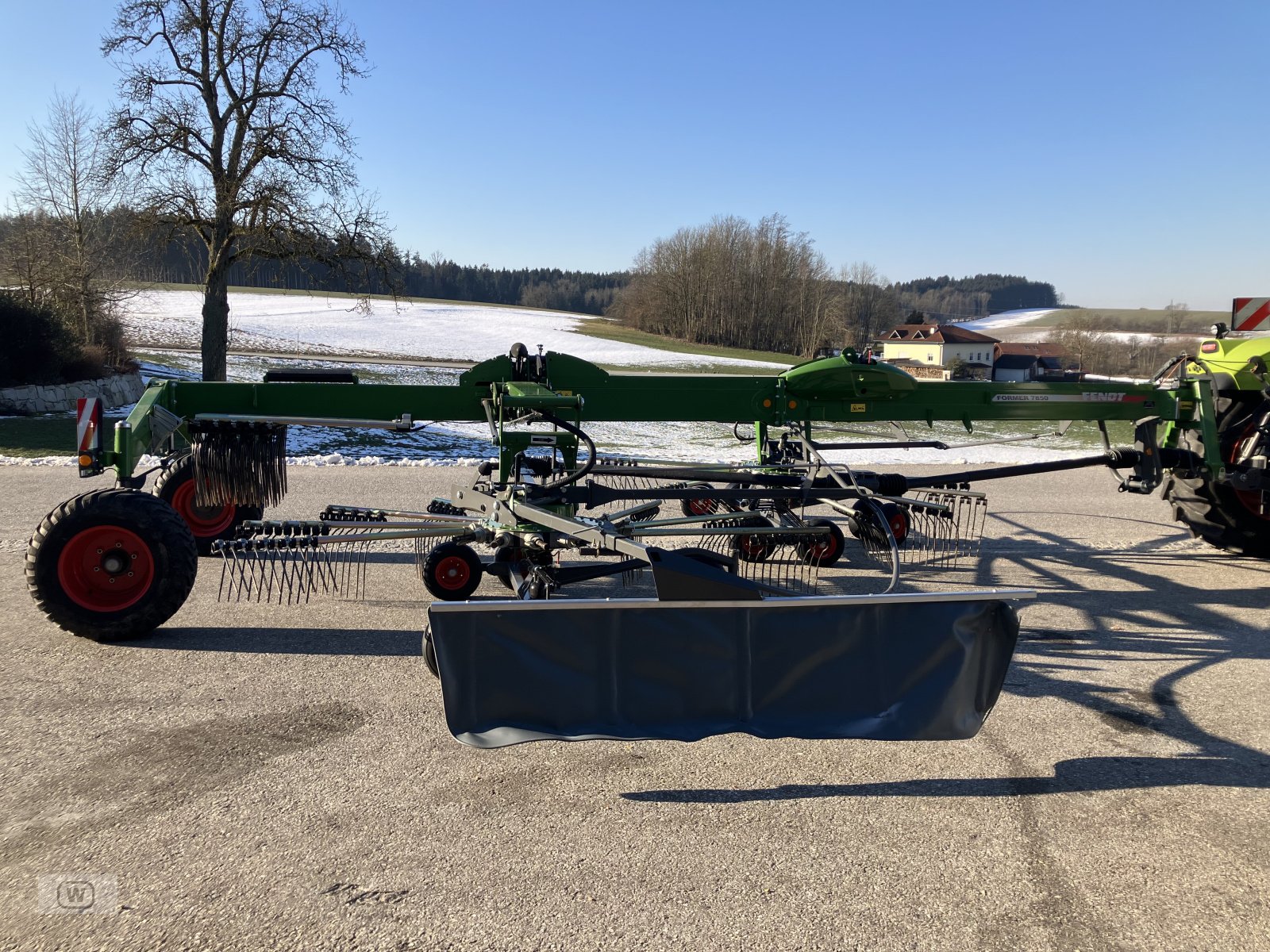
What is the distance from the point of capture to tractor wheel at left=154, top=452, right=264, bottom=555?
6.75 m

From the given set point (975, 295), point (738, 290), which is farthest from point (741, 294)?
point (975, 295)

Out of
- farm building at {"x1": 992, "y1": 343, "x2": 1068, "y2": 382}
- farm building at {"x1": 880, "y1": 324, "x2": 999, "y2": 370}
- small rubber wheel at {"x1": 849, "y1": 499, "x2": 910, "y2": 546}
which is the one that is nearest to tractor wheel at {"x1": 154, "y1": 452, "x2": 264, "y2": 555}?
small rubber wheel at {"x1": 849, "y1": 499, "x2": 910, "y2": 546}

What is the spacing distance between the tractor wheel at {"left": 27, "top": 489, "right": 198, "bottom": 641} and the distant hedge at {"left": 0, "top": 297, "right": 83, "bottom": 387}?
14.6 metres

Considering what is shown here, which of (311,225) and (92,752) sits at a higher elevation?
(311,225)

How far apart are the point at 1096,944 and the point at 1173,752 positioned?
5.37 feet

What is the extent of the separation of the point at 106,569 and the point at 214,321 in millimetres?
16263

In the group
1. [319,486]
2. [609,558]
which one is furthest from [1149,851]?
[319,486]

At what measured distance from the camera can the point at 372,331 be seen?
52.7 m

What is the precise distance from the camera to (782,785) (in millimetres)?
3502

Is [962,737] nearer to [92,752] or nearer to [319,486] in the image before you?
[92,752]

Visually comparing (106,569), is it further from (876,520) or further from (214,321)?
(214,321)

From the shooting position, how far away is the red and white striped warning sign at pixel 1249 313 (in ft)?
23.9

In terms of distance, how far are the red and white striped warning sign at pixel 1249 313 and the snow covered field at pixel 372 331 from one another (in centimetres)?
3311

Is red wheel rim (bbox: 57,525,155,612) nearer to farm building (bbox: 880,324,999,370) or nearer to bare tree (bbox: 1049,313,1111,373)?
bare tree (bbox: 1049,313,1111,373)
